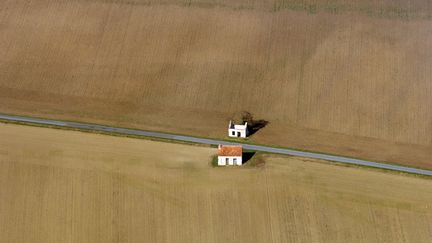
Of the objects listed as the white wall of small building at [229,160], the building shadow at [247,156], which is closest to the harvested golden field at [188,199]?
the white wall of small building at [229,160]

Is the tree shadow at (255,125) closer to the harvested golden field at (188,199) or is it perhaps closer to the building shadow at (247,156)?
the building shadow at (247,156)

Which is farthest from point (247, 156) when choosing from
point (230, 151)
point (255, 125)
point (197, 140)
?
point (197, 140)

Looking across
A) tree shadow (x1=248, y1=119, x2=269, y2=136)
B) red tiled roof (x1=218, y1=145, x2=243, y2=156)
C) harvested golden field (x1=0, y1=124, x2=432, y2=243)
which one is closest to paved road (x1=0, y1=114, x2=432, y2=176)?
harvested golden field (x1=0, y1=124, x2=432, y2=243)

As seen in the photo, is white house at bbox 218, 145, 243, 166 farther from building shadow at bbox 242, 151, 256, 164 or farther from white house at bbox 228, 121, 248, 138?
white house at bbox 228, 121, 248, 138

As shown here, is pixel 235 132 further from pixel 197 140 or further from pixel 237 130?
pixel 197 140

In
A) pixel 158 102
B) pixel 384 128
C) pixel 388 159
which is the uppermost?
pixel 158 102

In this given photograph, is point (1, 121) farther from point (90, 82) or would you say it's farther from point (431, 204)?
point (431, 204)

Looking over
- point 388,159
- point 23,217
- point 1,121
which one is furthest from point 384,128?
point 1,121
